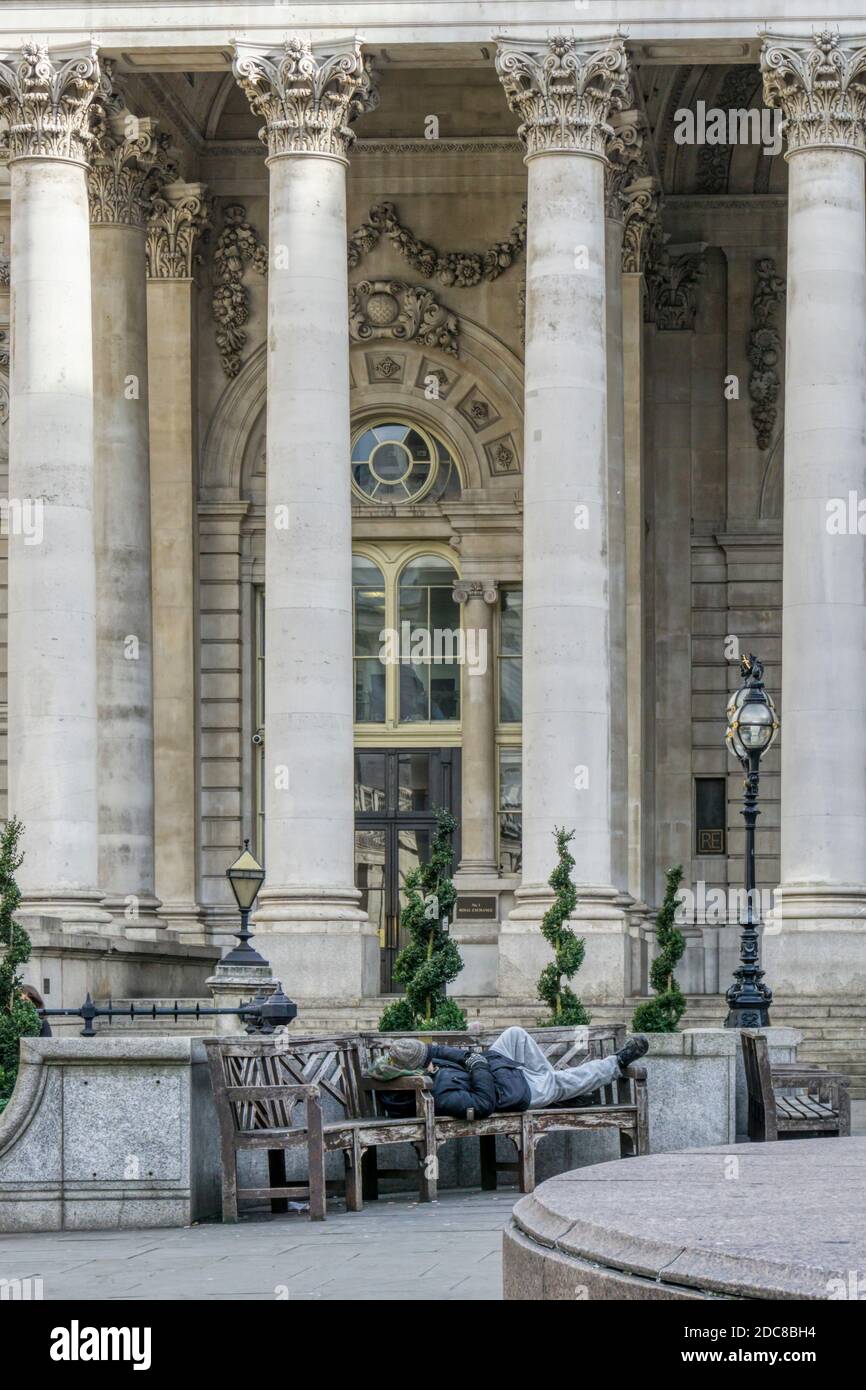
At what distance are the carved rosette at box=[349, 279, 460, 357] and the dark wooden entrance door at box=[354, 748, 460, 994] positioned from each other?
23.8 ft

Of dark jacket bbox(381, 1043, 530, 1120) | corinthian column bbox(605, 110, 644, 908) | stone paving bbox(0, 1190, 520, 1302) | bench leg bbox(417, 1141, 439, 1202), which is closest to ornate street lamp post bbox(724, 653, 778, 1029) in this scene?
corinthian column bbox(605, 110, 644, 908)

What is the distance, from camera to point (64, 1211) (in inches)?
703

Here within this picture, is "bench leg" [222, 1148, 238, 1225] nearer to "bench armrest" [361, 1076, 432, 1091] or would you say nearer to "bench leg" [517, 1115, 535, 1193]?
"bench armrest" [361, 1076, 432, 1091]

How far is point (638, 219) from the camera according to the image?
1650 inches

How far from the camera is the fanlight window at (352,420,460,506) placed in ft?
149

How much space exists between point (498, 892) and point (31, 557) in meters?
11.5

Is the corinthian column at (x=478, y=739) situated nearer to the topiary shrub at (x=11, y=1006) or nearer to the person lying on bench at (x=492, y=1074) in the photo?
the topiary shrub at (x=11, y=1006)

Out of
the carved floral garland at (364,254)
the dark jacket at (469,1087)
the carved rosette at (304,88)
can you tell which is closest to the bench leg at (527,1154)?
the dark jacket at (469,1087)

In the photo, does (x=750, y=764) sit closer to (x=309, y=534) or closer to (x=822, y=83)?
(x=309, y=534)

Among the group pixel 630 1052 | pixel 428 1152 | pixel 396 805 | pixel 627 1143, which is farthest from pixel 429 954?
pixel 396 805

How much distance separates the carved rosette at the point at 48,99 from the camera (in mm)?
36156

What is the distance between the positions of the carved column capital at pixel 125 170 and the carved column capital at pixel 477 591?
8370 mm
